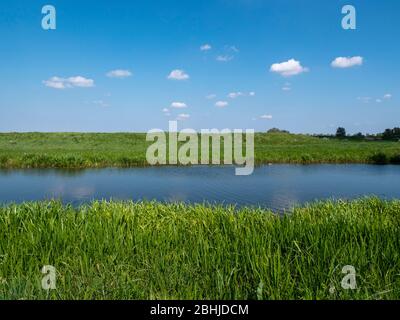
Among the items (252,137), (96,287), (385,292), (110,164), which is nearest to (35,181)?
(110,164)

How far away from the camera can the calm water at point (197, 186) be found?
743 inches

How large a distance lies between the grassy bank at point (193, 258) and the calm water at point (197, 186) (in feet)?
29.1

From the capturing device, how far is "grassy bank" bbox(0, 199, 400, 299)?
16.4 feet

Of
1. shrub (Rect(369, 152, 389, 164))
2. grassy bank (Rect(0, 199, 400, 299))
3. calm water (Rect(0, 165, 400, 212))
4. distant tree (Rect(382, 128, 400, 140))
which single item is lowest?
calm water (Rect(0, 165, 400, 212))

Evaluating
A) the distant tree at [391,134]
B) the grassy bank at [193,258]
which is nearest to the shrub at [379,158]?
the grassy bank at [193,258]

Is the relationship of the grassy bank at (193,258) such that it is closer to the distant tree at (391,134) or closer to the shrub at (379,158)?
the shrub at (379,158)

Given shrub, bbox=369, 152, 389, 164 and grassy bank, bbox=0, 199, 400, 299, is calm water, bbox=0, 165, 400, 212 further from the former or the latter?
shrub, bbox=369, 152, 389, 164

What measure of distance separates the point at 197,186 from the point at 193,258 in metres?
16.7

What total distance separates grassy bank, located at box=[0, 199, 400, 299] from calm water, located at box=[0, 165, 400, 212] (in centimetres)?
887

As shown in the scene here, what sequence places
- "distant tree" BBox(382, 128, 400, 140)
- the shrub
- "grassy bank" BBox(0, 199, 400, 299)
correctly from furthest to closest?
1. "distant tree" BBox(382, 128, 400, 140)
2. the shrub
3. "grassy bank" BBox(0, 199, 400, 299)

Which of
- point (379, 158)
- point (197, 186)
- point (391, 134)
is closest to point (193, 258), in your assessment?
point (197, 186)

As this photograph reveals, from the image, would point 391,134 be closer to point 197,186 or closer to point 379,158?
point 379,158

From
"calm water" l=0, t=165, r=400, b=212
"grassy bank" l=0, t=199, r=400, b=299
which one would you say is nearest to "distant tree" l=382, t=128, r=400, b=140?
"calm water" l=0, t=165, r=400, b=212
